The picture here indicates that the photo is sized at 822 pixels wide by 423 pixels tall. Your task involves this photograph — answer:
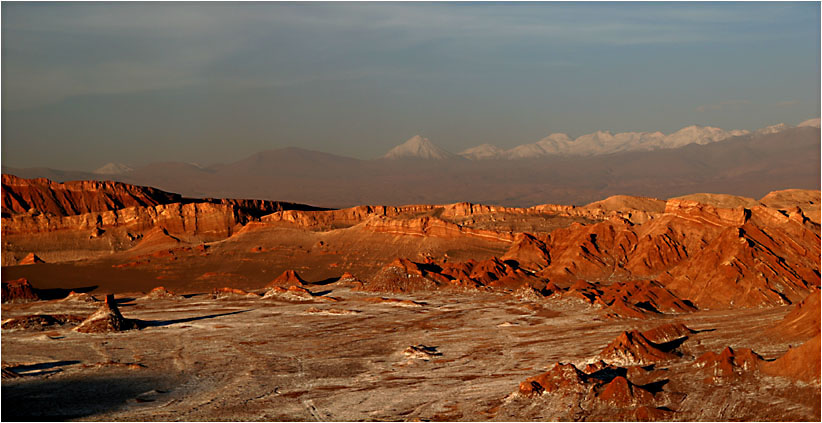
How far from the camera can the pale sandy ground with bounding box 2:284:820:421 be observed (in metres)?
36.1

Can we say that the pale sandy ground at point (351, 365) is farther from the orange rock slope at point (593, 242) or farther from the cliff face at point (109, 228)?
the cliff face at point (109, 228)

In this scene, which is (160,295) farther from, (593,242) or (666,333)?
(666,333)

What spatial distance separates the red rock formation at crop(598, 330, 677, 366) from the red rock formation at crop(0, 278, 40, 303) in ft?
247

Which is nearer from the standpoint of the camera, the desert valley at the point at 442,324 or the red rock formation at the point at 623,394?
the red rock formation at the point at 623,394

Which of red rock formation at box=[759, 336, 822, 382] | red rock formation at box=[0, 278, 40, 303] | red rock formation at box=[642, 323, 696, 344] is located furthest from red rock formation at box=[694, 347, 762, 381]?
red rock formation at box=[0, 278, 40, 303]

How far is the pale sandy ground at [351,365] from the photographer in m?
36.1

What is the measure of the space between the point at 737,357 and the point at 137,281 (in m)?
92.8

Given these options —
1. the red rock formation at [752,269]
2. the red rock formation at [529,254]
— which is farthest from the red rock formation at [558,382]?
the red rock formation at [529,254]

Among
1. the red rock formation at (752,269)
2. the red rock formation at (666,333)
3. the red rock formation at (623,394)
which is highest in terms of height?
the red rock formation at (623,394)

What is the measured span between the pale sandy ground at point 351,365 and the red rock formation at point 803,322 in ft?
4.44

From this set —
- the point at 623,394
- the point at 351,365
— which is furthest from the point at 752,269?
the point at 623,394

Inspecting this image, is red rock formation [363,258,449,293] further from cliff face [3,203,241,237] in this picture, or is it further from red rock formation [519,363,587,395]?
cliff face [3,203,241,237]

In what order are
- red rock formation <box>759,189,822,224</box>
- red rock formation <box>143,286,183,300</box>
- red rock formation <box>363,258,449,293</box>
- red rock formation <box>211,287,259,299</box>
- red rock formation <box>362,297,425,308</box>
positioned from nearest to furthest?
red rock formation <box>362,297,425,308</box> → red rock formation <box>211,287,259,299</box> → red rock formation <box>363,258,449,293</box> → red rock formation <box>143,286,183,300</box> → red rock formation <box>759,189,822,224</box>

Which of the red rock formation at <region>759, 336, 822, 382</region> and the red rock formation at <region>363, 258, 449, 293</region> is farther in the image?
the red rock formation at <region>363, 258, 449, 293</region>
